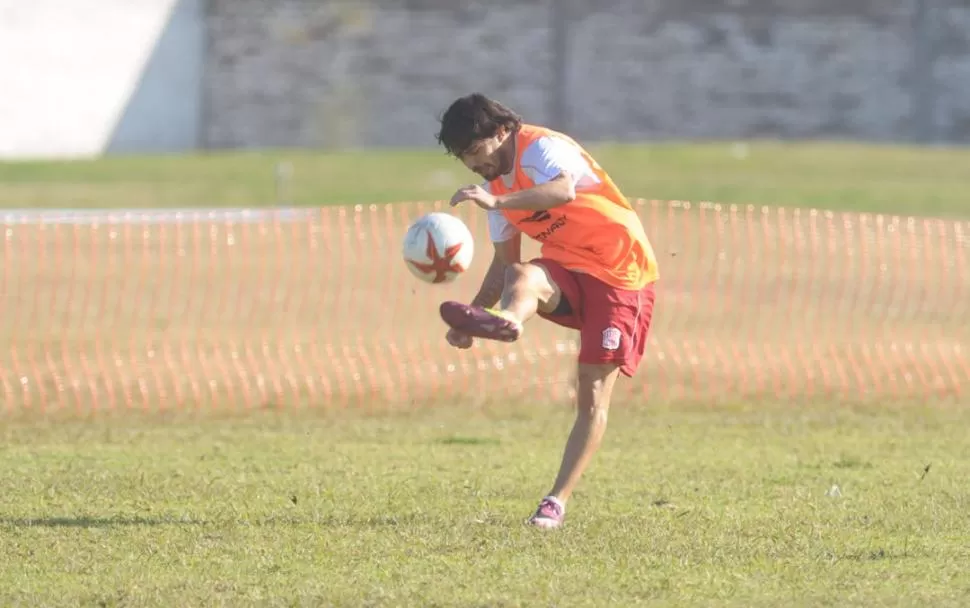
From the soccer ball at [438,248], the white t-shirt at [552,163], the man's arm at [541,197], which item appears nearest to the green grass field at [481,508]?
the soccer ball at [438,248]

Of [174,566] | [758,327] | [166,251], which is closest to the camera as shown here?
[174,566]

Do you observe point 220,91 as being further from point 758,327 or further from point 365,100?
point 758,327

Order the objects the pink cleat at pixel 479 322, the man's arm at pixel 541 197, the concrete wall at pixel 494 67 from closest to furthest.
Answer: the pink cleat at pixel 479 322 < the man's arm at pixel 541 197 < the concrete wall at pixel 494 67

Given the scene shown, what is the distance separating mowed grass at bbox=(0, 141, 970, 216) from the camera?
3166cm

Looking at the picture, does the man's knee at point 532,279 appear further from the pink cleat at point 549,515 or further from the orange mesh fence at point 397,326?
the orange mesh fence at point 397,326

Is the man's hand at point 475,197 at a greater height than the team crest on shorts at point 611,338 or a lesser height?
greater

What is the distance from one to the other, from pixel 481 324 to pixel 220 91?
128ft

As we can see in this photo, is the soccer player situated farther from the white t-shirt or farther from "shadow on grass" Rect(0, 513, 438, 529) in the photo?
"shadow on grass" Rect(0, 513, 438, 529)

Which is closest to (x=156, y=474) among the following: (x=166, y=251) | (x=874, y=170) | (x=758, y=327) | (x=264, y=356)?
(x=264, y=356)

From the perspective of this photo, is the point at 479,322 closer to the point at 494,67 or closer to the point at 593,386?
the point at 593,386

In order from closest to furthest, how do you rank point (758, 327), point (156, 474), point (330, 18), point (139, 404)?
1. point (156, 474)
2. point (139, 404)
3. point (758, 327)
4. point (330, 18)

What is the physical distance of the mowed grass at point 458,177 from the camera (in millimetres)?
31656

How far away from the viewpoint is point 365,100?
45.3m

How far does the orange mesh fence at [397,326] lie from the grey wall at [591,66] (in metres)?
20.9
